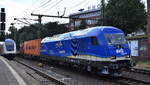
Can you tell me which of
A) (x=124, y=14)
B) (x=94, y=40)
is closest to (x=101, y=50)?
(x=94, y=40)

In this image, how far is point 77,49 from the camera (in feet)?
71.6

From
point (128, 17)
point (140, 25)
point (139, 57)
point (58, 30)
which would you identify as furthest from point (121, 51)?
point (58, 30)

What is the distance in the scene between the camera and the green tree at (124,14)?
1784 inches

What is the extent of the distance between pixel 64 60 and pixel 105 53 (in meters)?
7.99

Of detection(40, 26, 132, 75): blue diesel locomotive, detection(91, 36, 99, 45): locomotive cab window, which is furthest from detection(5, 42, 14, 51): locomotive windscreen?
detection(91, 36, 99, 45): locomotive cab window

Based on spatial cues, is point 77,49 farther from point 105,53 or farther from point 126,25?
point 126,25

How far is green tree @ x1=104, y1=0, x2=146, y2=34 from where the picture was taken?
149 feet

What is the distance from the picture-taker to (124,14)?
4553 cm

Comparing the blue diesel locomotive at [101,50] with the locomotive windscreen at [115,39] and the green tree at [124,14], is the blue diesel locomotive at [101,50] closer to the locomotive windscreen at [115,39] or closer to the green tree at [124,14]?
the locomotive windscreen at [115,39]

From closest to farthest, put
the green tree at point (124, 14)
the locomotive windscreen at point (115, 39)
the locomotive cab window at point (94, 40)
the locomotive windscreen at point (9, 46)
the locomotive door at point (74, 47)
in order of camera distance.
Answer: the locomotive windscreen at point (115, 39), the locomotive cab window at point (94, 40), the locomotive door at point (74, 47), the green tree at point (124, 14), the locomotive windscreen at point (9, 46)

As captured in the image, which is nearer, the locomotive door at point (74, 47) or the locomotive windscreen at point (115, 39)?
the locomotive windscreen at point (115, 39)

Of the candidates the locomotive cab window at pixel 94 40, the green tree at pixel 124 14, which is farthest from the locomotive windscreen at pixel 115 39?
the green tree at pixel 124 14

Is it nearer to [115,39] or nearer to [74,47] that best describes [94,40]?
[115,39]

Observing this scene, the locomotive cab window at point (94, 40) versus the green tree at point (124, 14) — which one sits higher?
the green tree at point (124, 14)
